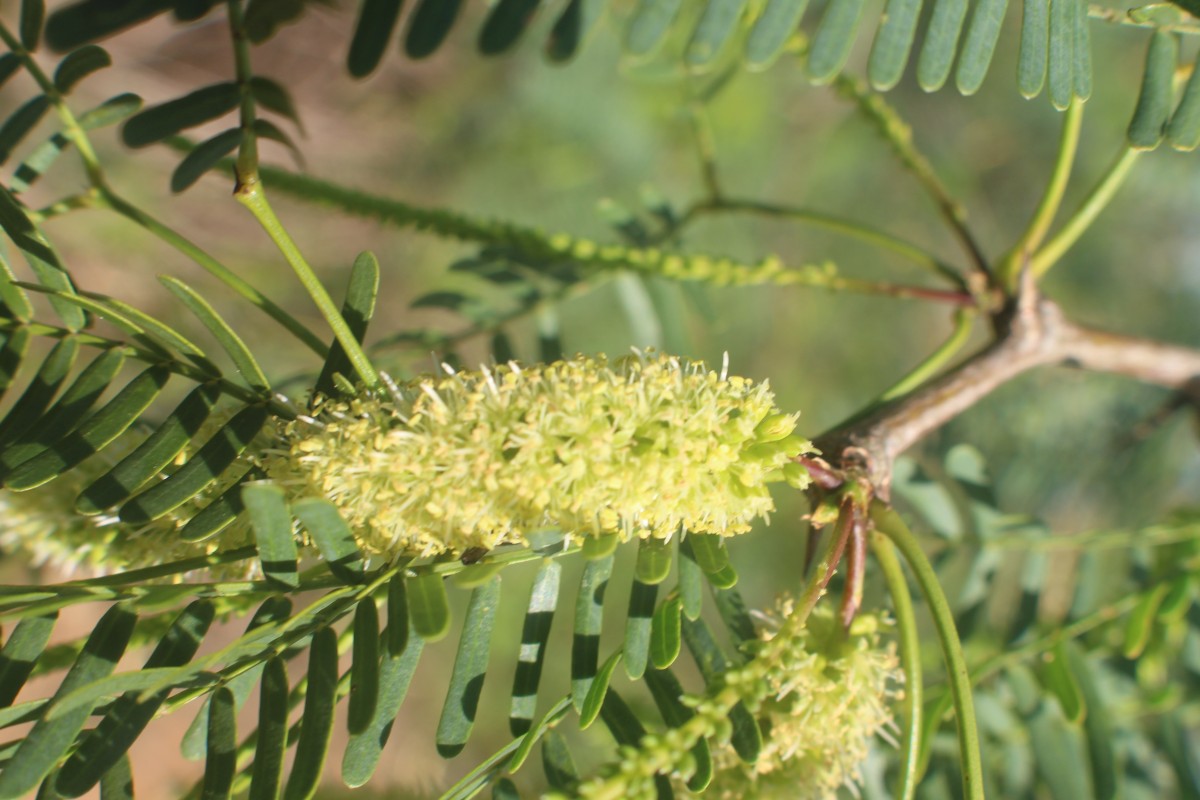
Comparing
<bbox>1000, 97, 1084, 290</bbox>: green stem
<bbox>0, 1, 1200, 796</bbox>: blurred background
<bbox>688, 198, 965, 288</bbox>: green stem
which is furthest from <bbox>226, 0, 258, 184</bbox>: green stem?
<bbox>0, 1, 1200, 796</bbox>: blurred background

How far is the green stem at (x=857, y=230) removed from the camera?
1.09m

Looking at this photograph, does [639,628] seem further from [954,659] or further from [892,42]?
[892,42]

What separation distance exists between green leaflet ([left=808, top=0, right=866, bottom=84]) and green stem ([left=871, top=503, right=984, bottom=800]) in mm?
377

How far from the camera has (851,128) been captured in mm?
3016

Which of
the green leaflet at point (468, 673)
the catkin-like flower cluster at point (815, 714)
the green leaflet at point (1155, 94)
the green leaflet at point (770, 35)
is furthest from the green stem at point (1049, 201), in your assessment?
the green leaflet at point (468, 673)

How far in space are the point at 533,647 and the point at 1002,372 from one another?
626 mm

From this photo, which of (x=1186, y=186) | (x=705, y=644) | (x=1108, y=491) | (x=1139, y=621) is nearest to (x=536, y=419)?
(x=705, y=644)

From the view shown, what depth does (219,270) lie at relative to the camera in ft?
2.37

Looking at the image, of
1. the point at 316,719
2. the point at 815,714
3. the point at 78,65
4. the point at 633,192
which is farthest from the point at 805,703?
the point at 633,192

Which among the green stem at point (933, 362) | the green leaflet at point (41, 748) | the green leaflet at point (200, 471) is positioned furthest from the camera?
the green stem at point (933, 362)

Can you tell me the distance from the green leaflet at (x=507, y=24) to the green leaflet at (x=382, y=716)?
0.47 m

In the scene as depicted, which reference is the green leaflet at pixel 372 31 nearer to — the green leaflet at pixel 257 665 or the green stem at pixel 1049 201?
the green leaflet at pixel 257 665

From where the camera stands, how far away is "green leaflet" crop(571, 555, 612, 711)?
69 centimetres

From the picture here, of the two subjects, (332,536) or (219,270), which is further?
(219,270)
